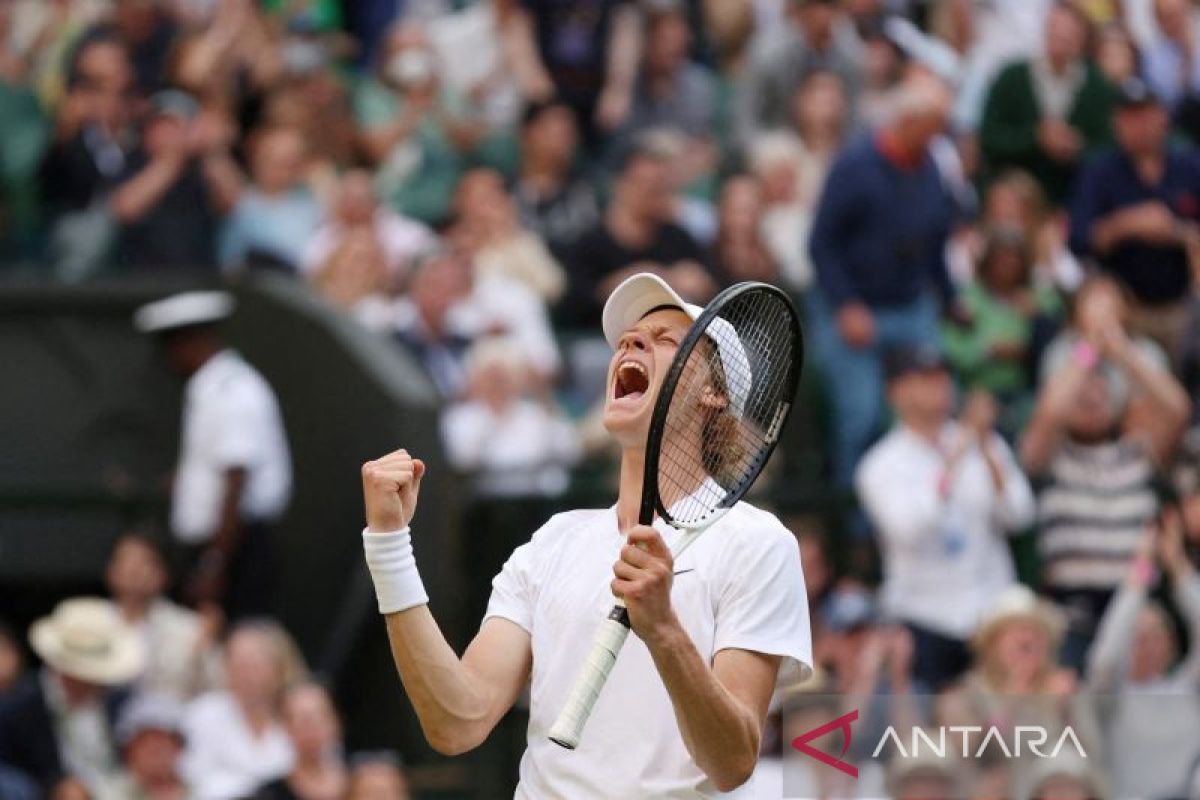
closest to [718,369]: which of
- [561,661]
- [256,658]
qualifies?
[561,661]

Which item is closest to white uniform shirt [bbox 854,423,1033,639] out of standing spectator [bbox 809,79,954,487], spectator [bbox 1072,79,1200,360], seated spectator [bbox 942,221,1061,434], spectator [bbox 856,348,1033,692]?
spectator [bbox 856,348,1033,692]

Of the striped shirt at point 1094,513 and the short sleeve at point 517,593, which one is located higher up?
the short sleeve at point 517,593

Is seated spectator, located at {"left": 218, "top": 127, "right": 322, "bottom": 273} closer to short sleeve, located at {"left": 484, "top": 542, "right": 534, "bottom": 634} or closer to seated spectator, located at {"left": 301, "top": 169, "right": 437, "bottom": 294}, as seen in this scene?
seated spectator, located at {"left": 301, "top": 169, "right": 437, "bottom": 294}

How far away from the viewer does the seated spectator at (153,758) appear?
414 inches

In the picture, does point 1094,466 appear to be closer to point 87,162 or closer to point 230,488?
point 230,488

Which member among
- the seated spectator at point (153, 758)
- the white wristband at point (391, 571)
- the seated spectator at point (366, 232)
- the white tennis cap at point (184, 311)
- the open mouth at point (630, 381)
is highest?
the open mouth at point (630, 381)

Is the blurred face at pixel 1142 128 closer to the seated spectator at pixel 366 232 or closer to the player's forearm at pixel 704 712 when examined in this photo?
the seated spectator at pixel 366 232

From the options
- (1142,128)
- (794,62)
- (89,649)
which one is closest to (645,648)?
(89,649)

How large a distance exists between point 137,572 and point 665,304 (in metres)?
6.81

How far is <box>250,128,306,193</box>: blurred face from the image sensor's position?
13.1 metres

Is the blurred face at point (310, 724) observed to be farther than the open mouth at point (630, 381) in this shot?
Yes

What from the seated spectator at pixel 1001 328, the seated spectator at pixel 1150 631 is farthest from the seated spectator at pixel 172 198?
the seated spectator at pixel 1150 631

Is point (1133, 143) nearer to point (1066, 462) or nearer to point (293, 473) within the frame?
point (1066, 462)

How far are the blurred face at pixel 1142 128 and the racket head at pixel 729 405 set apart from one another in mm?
7959
